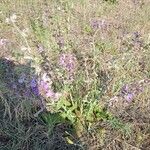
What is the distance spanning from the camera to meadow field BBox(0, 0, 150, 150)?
2.42m

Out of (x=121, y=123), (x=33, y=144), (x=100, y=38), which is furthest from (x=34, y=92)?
(x=100, y=38)

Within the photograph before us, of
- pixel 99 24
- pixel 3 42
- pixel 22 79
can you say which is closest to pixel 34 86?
pixel 22 79

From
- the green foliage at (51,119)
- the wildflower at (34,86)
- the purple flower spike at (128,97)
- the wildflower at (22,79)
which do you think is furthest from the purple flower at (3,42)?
the purple flower spike at (128,97)

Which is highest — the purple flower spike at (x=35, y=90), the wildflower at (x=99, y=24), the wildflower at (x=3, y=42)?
the wildflower at (x=3, y=42)

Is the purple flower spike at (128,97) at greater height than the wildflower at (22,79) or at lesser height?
lesser

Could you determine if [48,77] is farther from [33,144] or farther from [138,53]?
[138,53]

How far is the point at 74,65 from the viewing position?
2809 millimetres

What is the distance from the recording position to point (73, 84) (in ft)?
8.56

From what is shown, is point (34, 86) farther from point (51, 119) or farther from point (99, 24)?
point (99, 24)

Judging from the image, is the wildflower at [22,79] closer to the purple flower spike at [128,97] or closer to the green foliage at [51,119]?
the green foliage at [51,119]

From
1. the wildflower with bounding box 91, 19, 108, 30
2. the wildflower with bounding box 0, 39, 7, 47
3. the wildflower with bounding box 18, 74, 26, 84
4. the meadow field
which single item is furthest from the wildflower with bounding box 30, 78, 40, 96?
the wildflower with bounding box 91, 19, 108, 30

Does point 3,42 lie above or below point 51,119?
above

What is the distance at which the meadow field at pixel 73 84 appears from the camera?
2.42 m

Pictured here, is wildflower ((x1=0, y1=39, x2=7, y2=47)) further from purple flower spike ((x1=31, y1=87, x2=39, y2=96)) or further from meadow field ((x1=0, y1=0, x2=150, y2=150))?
purple flower spike ((x1=31, y1=87, x2=39, y2=96))
